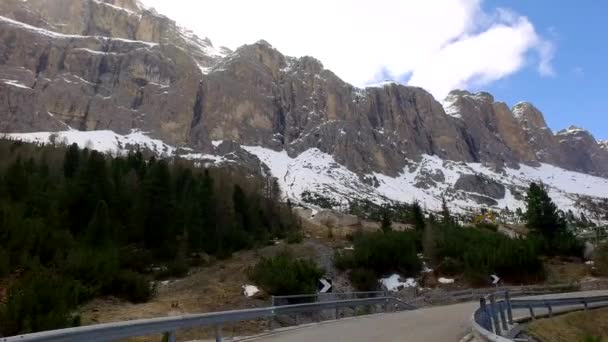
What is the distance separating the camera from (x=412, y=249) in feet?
144

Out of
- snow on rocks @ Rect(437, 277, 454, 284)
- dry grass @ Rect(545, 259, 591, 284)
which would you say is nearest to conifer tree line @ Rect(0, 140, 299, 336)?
snow on rocks @ Rect(437, 277, 454, 284)

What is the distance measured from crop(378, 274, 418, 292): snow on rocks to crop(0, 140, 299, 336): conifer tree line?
13902 millimetres

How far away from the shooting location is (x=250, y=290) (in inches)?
969

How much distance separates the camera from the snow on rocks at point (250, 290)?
23900 mm

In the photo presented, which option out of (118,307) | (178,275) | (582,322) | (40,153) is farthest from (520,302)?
(40,153)

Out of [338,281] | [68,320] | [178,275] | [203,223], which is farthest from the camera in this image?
[203,223]

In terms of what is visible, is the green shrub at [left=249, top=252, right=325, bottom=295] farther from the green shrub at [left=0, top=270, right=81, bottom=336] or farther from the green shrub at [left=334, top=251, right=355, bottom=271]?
the green shrub at [left=334, top=251, right=355, bottom=271]

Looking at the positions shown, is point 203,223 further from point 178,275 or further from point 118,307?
point 118,307

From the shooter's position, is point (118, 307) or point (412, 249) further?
point (412, 249)

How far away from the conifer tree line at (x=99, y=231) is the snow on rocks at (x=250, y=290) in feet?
14.3

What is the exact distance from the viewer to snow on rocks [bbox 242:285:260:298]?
941 inches

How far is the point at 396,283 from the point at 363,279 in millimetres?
3990

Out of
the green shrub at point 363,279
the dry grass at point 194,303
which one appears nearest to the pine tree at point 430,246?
the green shrub at point 363,279

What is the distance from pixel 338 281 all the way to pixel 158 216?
61.8ft
